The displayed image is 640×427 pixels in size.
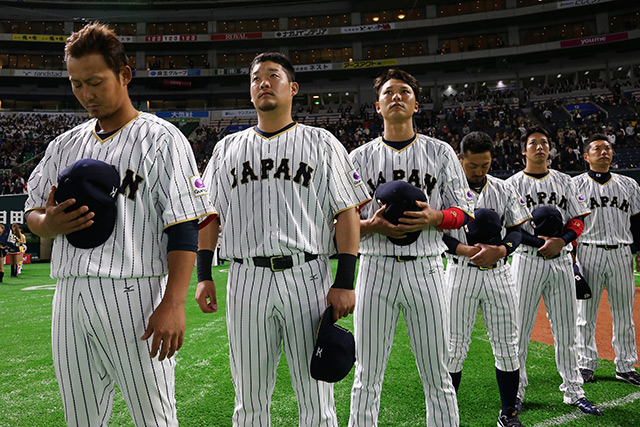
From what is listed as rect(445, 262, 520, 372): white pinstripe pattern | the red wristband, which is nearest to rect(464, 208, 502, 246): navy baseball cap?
rect(445, 262, 520, 372): white pinstripe pattern

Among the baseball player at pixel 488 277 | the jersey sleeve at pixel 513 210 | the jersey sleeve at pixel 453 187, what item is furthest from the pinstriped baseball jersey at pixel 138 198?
the jersey sleeve at pixel 513 210

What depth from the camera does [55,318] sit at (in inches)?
67.9

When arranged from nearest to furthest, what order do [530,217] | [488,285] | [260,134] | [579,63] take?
[260,134] < [488,285] < [530,217] < [579,63]

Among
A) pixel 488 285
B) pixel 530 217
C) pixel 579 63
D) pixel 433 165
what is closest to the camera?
pixel 433 165

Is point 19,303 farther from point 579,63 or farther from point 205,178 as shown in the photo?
point 579,63

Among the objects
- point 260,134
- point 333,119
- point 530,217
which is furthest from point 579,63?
point 260,134

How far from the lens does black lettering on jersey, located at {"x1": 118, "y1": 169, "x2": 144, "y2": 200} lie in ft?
5.69

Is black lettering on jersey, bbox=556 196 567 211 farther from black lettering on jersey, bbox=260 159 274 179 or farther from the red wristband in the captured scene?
black lettering on jersey, bbox=260 159 274 179

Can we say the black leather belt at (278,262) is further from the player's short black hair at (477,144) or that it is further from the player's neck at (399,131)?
the player's short black hair at (477,144)

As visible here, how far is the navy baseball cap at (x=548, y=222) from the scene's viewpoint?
3.71 meters

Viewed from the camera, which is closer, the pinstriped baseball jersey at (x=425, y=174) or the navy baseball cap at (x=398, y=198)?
the navy baseball cap at (x=398, y=198)

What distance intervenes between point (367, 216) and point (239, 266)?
1002mm

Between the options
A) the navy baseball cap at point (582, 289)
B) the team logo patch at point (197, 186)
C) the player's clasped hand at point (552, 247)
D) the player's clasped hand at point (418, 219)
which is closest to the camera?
the team logo patch at point (197, 186)

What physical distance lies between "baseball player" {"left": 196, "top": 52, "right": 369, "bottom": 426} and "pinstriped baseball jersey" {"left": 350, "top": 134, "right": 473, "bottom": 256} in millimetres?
566
